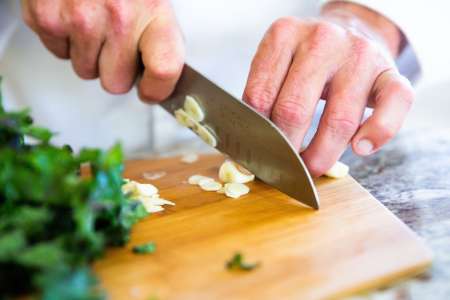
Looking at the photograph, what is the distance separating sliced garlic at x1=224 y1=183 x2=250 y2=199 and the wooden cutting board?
0.01 meters

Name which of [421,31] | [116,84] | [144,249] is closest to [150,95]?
[116,84]

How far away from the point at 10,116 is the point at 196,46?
70cm

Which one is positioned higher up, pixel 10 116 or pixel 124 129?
pixel 10 116

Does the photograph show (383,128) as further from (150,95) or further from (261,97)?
(150,95)

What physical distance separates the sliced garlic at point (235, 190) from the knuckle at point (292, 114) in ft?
0.46

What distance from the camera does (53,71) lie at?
154cm

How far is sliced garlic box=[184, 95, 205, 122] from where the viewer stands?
1120 millimetres

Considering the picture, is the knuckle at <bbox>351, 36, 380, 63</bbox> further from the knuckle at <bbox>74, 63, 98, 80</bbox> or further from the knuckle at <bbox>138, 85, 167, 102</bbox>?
the knuckle at <bbox>74, 63, 98, 80</bbox>

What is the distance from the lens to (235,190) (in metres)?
1.07

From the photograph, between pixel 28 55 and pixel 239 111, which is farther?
pixel 28 55

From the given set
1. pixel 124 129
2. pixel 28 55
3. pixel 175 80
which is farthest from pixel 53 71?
pixel 175 80

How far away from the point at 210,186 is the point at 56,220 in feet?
1.25

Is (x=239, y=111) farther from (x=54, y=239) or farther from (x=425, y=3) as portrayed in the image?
(x=425, y=3)

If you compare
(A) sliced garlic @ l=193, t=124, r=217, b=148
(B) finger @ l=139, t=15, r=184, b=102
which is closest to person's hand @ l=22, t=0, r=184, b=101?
(B) finger @ l=139, t=15, r=184, b=102
